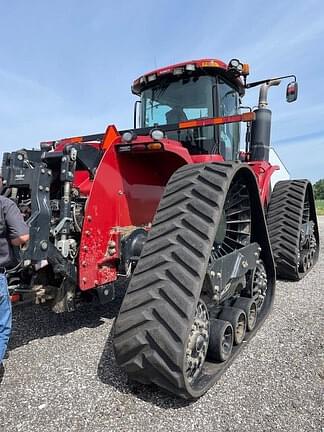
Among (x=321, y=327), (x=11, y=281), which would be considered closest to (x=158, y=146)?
(x=11, y=281)

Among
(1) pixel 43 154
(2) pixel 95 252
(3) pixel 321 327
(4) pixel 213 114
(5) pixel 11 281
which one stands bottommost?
(3) pixel 321 327

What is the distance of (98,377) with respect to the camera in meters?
2.84

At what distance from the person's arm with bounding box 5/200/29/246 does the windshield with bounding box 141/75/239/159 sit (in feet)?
7.12

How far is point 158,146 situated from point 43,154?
0.94m

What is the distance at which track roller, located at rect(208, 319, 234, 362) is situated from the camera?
285cm

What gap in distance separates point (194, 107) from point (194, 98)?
0.32 ft

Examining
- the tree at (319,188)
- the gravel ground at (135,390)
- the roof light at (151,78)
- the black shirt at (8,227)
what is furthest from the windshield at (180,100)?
the tree at (319,188)

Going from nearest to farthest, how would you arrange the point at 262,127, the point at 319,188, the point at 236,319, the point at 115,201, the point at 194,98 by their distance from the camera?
the point at 236,319
the point at 115,201
the point at 194,98
the point at 262,127
the point at 319,188

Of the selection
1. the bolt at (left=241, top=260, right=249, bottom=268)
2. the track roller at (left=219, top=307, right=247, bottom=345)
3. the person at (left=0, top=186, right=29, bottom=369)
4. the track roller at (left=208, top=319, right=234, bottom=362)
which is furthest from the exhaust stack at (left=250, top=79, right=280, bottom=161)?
the person at (left=0, top=186, right=29, bottom=369)

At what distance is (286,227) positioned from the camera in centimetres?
567

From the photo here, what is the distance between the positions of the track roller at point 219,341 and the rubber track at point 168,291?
0.50 meters

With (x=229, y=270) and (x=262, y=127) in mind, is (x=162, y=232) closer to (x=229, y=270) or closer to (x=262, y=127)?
(x=229, y=270)

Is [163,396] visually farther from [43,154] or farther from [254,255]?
[43,154]

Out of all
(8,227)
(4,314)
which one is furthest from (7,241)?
(4,314)
